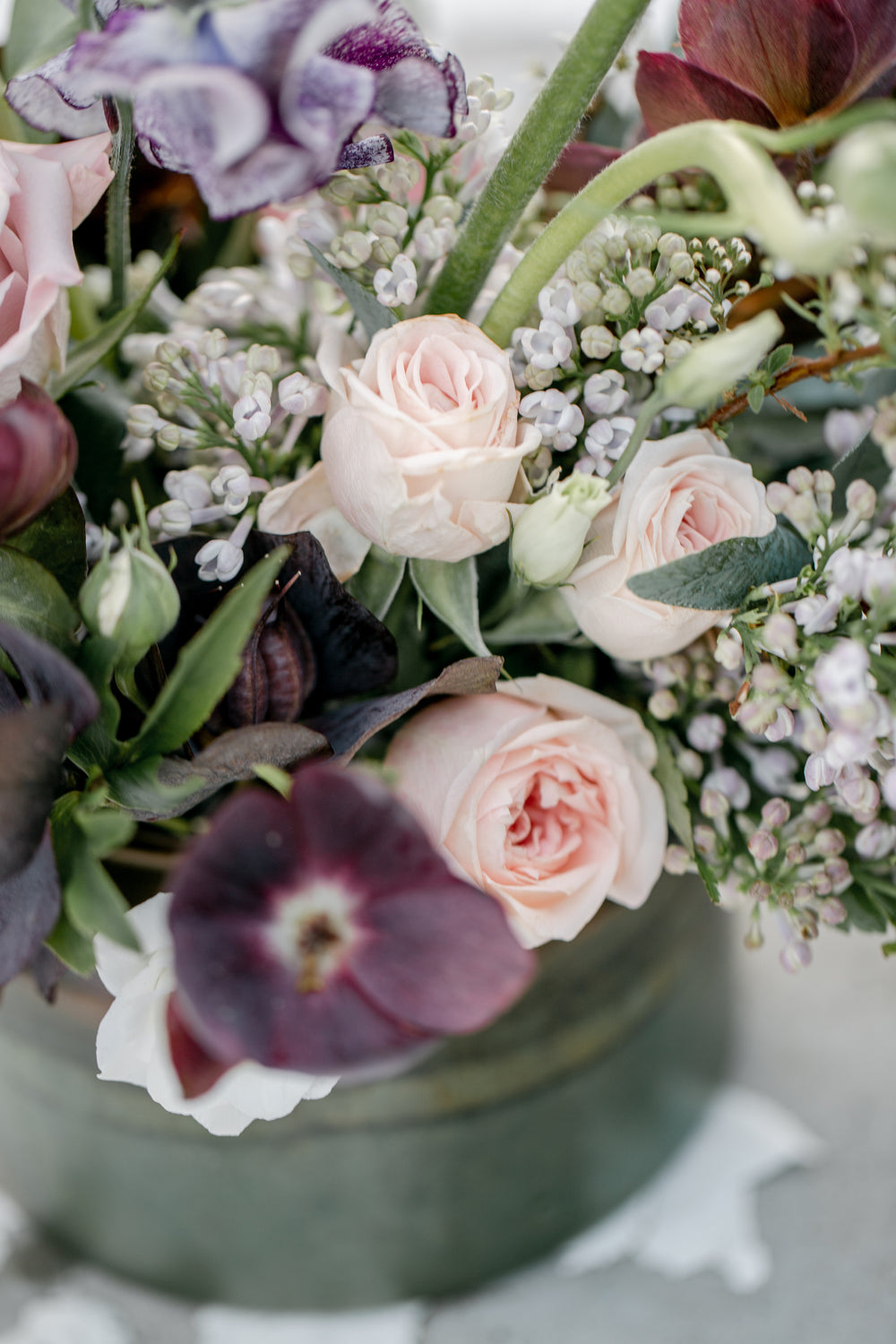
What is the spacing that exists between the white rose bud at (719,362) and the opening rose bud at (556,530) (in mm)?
27

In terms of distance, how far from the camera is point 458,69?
252 millimetres

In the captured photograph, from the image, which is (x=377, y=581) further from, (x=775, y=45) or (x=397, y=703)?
(x=775, y=45)

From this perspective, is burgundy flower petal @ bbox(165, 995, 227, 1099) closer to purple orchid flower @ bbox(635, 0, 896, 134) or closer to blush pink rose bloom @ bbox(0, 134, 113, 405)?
blush pink rose bloom @ bbox(0, 134, 113, 405)

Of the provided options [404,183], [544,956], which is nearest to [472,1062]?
[544,956]

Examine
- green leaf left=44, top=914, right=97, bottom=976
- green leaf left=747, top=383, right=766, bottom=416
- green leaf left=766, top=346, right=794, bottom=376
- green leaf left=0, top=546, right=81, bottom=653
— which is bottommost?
green leaf left=44, top=914, right=97, bottom=976

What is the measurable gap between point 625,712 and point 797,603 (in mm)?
69

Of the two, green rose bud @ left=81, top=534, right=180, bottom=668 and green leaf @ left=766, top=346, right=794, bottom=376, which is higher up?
green leaf @ left=766, top=346, right=794, bottom=376

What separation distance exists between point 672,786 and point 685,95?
0.19m

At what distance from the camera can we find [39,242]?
0.83ft

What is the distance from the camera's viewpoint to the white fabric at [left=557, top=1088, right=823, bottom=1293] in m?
0.48

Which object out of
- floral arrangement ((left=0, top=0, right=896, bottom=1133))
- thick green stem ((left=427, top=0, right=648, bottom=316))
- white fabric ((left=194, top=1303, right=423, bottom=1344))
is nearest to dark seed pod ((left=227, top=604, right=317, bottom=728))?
floral arrangement ((left=0, top=0, right=896, bottom=1133))

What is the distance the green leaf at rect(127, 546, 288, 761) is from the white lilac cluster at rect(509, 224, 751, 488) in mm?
90

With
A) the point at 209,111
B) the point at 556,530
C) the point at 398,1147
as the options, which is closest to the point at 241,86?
the point at 209,111

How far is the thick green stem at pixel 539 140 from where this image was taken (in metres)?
0.24
